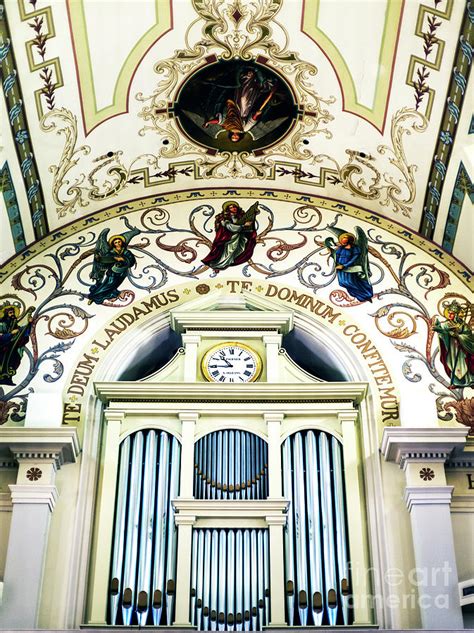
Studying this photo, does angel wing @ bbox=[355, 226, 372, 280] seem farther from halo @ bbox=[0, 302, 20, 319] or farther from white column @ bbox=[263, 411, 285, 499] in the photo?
halo @ bbox=[0, 302, 20, 319]

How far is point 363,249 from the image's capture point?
14.2 metres

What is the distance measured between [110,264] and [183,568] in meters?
4.58

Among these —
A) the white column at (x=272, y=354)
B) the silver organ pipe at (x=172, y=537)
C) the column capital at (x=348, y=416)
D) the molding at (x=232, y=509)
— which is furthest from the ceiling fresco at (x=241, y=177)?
the molding at (x=232, y=509)

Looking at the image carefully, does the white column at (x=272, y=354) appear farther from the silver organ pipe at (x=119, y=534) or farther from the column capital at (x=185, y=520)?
the column capital at (x=185, y=520)

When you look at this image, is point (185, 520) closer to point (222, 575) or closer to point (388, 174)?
point (222, 575)

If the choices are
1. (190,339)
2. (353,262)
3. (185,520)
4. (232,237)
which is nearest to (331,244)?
(353,262)

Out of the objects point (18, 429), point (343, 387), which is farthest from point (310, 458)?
point (18, 429)

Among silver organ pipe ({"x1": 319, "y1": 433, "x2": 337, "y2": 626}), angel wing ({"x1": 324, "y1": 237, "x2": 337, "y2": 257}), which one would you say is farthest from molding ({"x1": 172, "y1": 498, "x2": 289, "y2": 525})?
angel wing ({"x1": 324, "y1": 237, "x2": 337, "y2": 257})

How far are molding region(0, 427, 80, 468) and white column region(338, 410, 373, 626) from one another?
318 cm

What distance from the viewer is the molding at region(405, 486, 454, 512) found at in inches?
451

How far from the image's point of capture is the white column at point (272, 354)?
12898 mm

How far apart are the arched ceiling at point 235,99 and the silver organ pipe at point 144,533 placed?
354cm

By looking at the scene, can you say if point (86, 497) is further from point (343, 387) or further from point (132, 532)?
point (343, 387)

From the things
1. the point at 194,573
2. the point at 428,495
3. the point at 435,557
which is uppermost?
the point at 428,495
